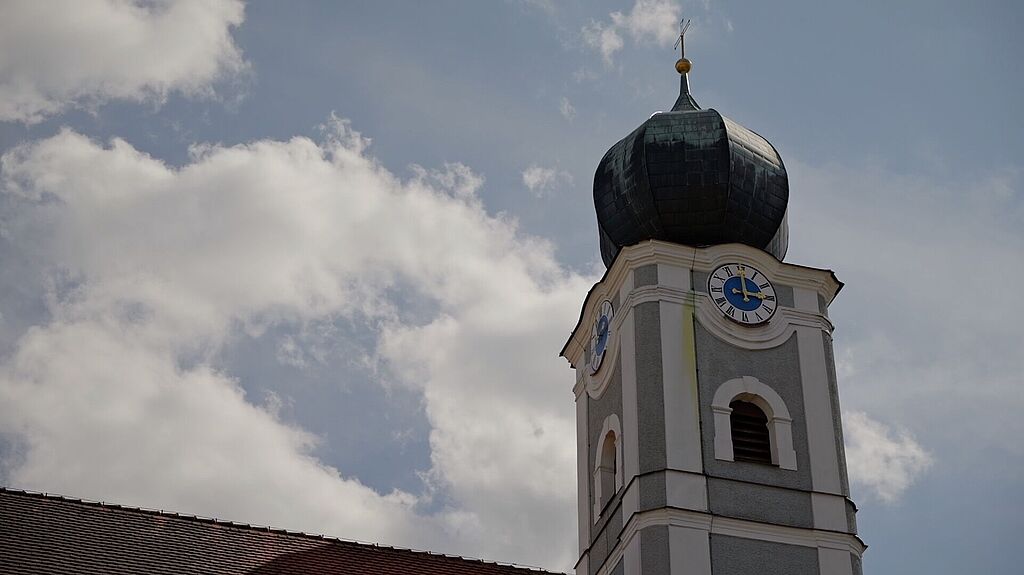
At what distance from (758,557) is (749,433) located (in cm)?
196

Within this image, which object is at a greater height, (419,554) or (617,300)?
(617,300)

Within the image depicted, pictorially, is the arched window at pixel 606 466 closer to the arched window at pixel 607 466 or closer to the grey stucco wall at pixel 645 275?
the arched window at pixel 607 466

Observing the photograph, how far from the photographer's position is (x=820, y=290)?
25.2m

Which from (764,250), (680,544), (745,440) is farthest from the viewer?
(764,250)

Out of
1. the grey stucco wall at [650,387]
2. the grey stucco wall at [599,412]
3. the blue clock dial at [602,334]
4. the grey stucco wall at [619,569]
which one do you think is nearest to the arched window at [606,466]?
the grey stucco wall at [599,412]

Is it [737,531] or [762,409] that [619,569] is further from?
[762,409]

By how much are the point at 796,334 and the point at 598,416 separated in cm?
295

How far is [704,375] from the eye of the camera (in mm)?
23609

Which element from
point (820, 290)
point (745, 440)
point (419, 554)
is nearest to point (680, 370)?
point (745, 440)

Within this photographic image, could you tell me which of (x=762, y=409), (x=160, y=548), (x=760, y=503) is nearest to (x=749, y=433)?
(x=762, y=409)

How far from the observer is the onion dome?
83.1 ft

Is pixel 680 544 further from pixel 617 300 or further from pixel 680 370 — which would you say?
pixel 617 300

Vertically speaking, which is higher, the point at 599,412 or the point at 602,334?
the point at 602,334

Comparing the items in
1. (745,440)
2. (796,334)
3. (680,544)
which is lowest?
(680,544)
